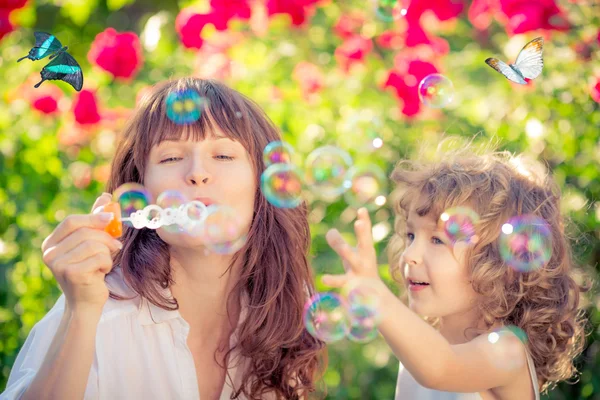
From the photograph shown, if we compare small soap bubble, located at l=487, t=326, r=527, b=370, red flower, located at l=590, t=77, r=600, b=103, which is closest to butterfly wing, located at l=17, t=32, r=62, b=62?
small soap bubble, located at l=487, t=326, r=527, b=370

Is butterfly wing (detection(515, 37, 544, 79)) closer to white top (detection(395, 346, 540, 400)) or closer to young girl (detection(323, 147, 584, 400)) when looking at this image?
young girl (detection(323, 147, 584, 400))

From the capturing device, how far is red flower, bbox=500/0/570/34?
2652 mm

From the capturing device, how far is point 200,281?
7.43ft

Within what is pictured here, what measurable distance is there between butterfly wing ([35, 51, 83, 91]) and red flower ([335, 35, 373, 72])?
1.43m

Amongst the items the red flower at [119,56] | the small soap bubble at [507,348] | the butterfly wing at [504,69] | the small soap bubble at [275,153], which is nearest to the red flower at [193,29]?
the red flower at [119,56]

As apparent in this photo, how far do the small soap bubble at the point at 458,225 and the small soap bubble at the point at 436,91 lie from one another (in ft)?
2.01

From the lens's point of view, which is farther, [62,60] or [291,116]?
[291,116]

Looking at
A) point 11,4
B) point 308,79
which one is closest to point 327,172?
point 308,79

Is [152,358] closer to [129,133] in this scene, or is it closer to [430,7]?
[129,133]

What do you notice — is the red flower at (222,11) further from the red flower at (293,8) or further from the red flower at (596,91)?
the red flower at (596,91)

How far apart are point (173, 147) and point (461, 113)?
4.58ft

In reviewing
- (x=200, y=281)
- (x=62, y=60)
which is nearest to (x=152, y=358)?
(x=200, y=281)

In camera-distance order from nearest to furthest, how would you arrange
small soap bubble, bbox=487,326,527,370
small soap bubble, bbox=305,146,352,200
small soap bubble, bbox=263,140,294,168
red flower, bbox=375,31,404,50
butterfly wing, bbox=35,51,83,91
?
butterfly wing, bbox=35,51,83,91 < small soap bubble, bbox=487,326,527,370 < small soap bubble, bbox=263,140,294,168 < small soap bubble, bbox=305,146,352,200 < red flower, bbox=375,31,404,50

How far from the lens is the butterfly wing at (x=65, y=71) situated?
1761 millimetres
